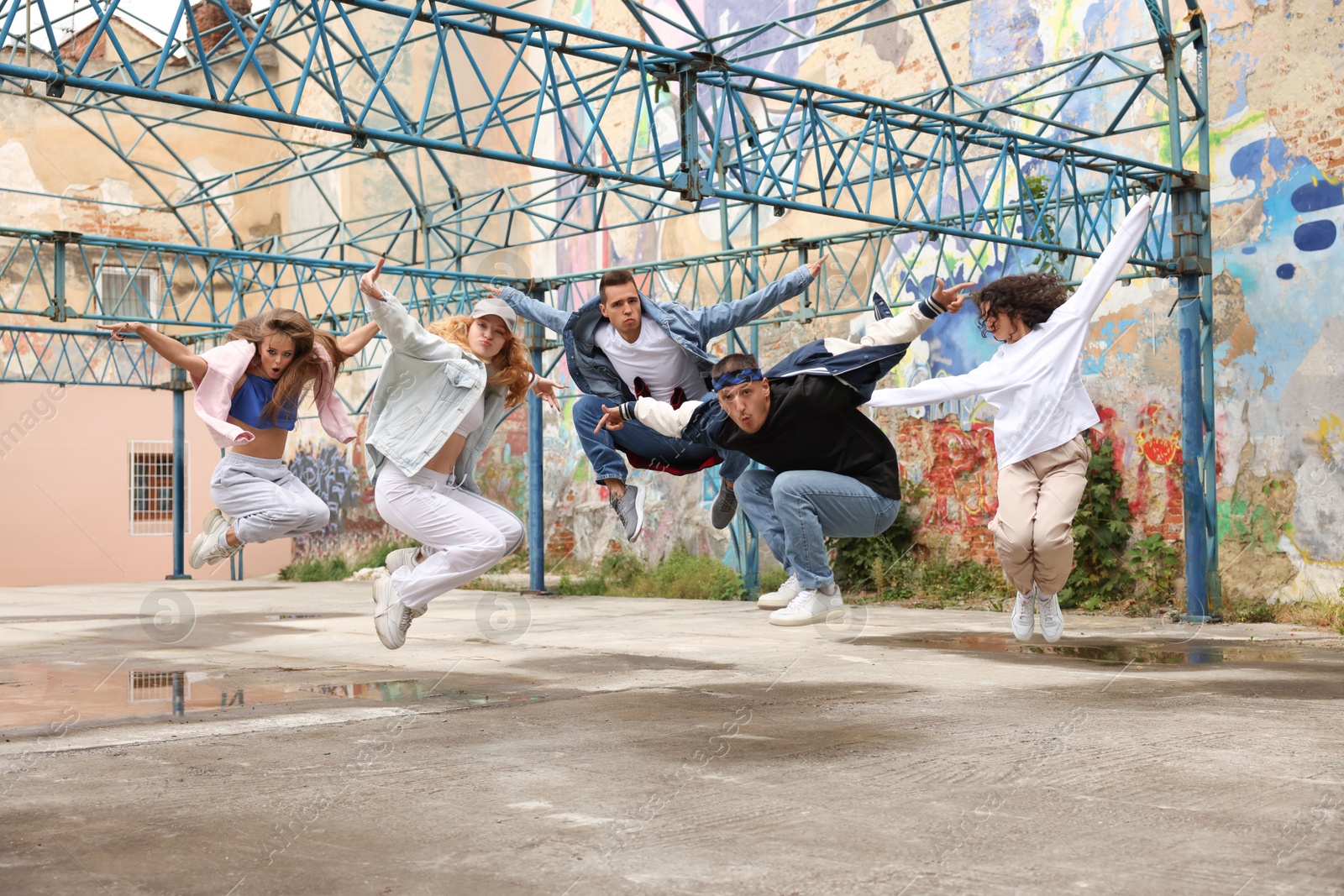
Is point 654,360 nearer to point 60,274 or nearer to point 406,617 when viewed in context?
point 406,617

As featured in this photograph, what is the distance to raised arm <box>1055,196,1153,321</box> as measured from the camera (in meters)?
7.46

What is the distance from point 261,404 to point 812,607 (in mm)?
3622

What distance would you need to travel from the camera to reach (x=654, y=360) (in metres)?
8.38

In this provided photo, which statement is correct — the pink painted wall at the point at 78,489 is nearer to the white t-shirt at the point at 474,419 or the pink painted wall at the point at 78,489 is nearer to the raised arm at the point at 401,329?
the white t-shirt at the point at 474,419

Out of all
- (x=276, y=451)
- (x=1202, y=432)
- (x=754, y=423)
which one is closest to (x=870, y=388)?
(x=754, y=423)

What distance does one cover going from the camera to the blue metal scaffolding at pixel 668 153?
29.7ft

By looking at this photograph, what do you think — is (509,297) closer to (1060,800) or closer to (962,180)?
(1060,800)

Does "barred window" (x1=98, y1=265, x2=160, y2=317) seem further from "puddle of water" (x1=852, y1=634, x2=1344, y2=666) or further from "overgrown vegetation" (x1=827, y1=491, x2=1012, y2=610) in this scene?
"puddle of water" (x1=852, y1=634, x2=1344, y2=666)

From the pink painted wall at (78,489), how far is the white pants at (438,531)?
62.0 ft

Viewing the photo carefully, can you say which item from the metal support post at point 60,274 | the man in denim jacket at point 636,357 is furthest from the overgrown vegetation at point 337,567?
the man in denim jacket at point 636,357

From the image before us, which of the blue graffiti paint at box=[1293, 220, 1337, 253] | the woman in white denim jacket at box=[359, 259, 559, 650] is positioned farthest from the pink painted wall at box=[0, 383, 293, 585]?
the blue graffiti paint at box=[1293, 220, 1337, 253]

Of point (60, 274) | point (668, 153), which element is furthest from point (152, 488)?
point (668, 153)

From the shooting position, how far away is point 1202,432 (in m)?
11.4

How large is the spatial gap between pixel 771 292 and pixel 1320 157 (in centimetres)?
671
